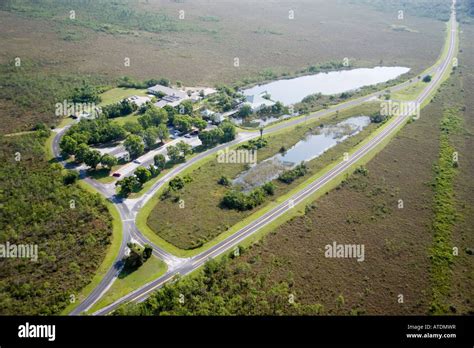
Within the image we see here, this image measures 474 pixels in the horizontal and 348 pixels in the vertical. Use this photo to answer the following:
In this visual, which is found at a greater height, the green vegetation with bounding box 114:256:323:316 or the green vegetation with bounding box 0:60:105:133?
the green vegetation with bounding box 0:60:105:133

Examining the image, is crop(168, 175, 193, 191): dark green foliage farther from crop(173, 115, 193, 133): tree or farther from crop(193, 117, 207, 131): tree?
crop(193, 117, 207, 131): tree

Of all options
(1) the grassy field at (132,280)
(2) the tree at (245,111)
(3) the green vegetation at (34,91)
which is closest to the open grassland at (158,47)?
(3) the green vegetation at (34,91)

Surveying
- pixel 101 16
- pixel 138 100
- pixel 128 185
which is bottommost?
pixel 128 185

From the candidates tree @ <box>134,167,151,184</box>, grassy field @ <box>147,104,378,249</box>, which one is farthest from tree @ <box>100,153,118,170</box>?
grassy field @ <box>147,104,378,249</box>

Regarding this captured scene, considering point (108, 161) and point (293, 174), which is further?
Result: point (293, 174)

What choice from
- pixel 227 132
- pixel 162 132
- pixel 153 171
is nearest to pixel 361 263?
pixel 153 171

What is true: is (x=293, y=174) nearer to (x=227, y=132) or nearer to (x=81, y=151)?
(x=227, y=132)

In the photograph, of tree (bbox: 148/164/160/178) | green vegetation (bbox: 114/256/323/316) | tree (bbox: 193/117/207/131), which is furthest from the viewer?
tree (bbox: 193/117/207/131)
